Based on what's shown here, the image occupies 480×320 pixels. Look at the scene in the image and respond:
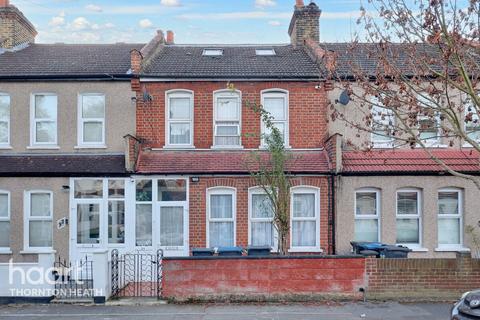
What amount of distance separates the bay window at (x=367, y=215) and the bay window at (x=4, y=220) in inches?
439

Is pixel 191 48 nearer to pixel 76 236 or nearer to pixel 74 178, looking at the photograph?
pixel 74 178

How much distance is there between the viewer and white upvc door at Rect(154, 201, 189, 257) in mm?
14836

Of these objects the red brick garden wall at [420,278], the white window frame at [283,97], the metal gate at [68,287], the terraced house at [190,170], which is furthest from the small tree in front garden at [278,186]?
the metal gate at [68,287]

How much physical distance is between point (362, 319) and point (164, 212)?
24.2 ft

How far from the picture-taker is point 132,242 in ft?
48.4

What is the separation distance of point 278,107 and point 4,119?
9188 mm

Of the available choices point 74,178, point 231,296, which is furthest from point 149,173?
point 231,296

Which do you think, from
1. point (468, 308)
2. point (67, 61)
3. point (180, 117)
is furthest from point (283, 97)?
point (468, 308)

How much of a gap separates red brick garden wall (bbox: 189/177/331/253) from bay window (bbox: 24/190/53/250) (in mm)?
4571

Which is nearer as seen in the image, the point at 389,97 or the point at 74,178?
the point at 389,97

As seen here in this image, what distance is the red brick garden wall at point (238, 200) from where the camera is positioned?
14781 mm

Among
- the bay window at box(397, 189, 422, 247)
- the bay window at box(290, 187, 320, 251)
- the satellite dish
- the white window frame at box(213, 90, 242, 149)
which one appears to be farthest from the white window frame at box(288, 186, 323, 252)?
the satellite dish

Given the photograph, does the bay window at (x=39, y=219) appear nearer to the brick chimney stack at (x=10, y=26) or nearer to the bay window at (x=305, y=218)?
the brick chimney stack at (x=10, y=26)

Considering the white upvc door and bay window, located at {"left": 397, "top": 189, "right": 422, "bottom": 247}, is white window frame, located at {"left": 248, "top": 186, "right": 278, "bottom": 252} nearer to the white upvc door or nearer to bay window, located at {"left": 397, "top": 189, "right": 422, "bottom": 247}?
the white upvc door
